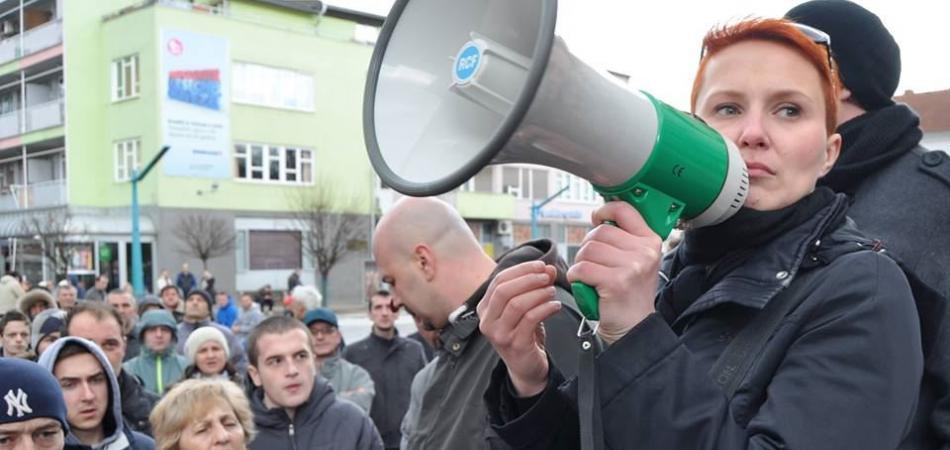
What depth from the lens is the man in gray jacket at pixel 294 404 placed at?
391cm

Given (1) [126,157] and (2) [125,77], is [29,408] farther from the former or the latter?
(2) [125,77]

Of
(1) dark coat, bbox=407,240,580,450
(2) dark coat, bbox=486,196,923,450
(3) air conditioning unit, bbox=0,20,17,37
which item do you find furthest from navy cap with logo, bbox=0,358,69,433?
(3) air conditioning unit, bbox=0,20,17,37

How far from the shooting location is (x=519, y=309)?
1.22 meters

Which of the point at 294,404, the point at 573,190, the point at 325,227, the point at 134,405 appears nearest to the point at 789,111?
the point at 294,404

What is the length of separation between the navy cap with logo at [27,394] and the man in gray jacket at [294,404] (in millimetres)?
1029

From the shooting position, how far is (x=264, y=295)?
22516 millimetres

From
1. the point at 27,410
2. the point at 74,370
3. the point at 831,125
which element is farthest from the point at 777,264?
the point at 74,370

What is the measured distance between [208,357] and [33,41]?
2836 centimetres

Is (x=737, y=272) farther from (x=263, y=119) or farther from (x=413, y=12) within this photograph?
(x=263, y=119)

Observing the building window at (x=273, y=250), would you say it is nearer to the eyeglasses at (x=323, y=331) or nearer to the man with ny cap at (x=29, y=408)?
the eyeglasses at (x=323, y=331)

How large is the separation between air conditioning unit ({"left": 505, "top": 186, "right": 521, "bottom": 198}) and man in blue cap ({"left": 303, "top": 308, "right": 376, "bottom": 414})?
31680 millimetres

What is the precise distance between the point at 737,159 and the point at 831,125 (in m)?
0.25

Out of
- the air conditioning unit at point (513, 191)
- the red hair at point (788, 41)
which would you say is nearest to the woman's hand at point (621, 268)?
the red hair at point (788, 41)

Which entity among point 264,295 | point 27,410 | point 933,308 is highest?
point 933,308
